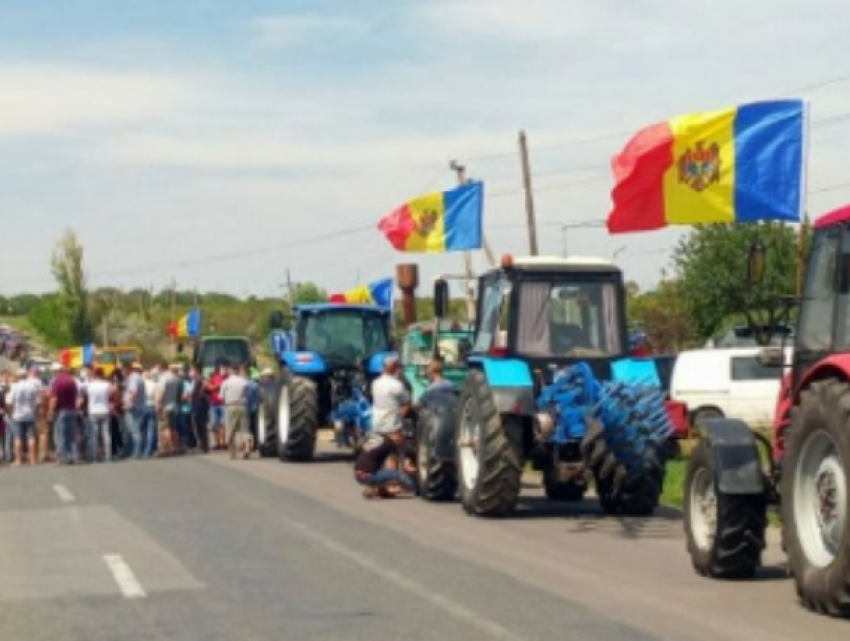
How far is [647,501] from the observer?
55.7 feet

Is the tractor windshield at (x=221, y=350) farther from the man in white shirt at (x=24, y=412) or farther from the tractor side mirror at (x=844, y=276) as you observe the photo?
the tractor side mirror at (x=844, y=276)

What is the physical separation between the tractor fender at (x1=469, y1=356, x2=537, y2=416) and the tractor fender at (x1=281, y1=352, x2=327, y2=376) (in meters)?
9.24

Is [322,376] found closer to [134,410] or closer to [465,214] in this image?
[134,410]

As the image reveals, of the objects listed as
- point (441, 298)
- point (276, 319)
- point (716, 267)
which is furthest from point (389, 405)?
point (716, 267)

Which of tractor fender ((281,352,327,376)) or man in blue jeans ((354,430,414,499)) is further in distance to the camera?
tractor fender ((281,352,327,376))

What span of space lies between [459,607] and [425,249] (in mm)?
23553

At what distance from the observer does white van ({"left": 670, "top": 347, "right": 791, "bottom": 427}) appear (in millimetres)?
30328

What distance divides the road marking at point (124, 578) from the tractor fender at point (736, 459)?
13.2ft

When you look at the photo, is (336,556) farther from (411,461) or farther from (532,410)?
(411,461)

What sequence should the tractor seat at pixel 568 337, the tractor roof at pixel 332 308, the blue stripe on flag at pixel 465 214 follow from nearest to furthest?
the tractor seat at pixel 568 337, the tractor roof at pixel 332 308, the blue stripe on flag at pixel 465 214

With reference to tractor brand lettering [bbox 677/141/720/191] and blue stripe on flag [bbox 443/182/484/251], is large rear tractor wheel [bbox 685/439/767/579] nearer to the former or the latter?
tractor brand lettering [bbox 677/141/720/191]

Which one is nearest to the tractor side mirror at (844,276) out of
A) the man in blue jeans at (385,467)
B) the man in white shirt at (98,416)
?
the man in blue jeans at (385,467)

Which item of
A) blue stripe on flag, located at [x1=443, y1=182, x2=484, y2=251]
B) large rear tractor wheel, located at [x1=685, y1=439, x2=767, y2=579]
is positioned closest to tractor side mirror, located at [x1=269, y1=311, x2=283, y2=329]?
blue stripe on flag, located at [x1=443, y1=182, x2=484, y2=251]

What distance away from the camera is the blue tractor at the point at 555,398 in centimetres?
1667
